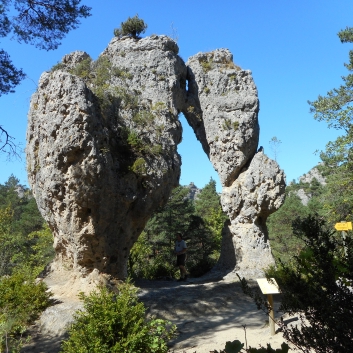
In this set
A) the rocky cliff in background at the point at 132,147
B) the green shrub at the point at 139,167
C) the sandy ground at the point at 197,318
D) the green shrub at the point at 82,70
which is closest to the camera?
the sandy ground at the point at 197,318

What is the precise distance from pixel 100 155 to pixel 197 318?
4953mm

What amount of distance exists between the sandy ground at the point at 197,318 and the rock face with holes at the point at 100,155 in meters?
1.67

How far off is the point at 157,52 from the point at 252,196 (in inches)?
274

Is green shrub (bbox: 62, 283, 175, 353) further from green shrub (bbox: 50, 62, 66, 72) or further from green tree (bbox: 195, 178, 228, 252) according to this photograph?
green tree (bbox: 195, 178, 228, 252)

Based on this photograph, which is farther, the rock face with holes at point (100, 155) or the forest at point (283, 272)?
the rock face with holes at point (100, 155)

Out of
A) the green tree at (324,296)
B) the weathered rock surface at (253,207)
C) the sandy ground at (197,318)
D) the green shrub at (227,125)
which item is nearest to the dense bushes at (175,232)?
the weathered rock surface at (253,207)

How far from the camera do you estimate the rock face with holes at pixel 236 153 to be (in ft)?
46.0

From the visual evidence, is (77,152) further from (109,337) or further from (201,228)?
(201,228)

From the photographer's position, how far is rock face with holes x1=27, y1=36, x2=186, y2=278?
9352 mm

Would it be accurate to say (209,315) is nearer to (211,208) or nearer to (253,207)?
(253,207)

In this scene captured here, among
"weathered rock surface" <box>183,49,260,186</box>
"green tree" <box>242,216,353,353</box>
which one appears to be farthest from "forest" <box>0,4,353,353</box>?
"weathered rock surface" <box>183,49,260,186</box>

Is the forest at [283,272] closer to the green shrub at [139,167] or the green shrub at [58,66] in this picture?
the green shrub at [139,167]

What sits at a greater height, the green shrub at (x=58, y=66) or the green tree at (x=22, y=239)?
the green shrub at (x=58, y=66)

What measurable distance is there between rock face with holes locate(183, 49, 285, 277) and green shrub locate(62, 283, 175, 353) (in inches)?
356
